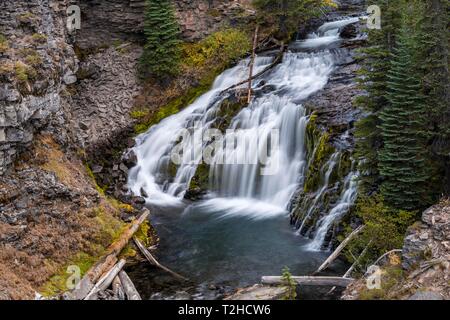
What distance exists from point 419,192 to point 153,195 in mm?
13893

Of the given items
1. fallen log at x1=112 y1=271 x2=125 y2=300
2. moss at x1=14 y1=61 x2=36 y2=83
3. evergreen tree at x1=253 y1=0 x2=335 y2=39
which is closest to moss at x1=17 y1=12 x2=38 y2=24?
moss at x1=14 y1=61 x2=36 y2=83

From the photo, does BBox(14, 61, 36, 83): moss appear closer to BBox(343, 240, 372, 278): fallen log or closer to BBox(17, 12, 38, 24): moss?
BBox(17, 12, 38, 24): moss

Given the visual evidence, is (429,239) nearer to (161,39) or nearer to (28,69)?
(28,69)

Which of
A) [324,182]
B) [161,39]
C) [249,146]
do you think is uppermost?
[161,39]

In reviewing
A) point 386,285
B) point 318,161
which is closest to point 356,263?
point 386,285

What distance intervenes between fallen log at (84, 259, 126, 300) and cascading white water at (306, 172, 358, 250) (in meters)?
7.30

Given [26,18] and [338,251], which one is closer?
[338,251]

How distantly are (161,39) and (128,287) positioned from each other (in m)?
19.5

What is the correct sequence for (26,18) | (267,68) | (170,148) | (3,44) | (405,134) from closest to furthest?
(405,134) → (3,44) → (26,18) → (170,148) → (267,68)

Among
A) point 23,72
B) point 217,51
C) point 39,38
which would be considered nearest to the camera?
point 23,72

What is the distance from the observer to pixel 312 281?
16.2m

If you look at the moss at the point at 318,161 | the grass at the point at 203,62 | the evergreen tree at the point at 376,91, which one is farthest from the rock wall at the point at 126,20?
the evergreen tree at the point at 376,91
